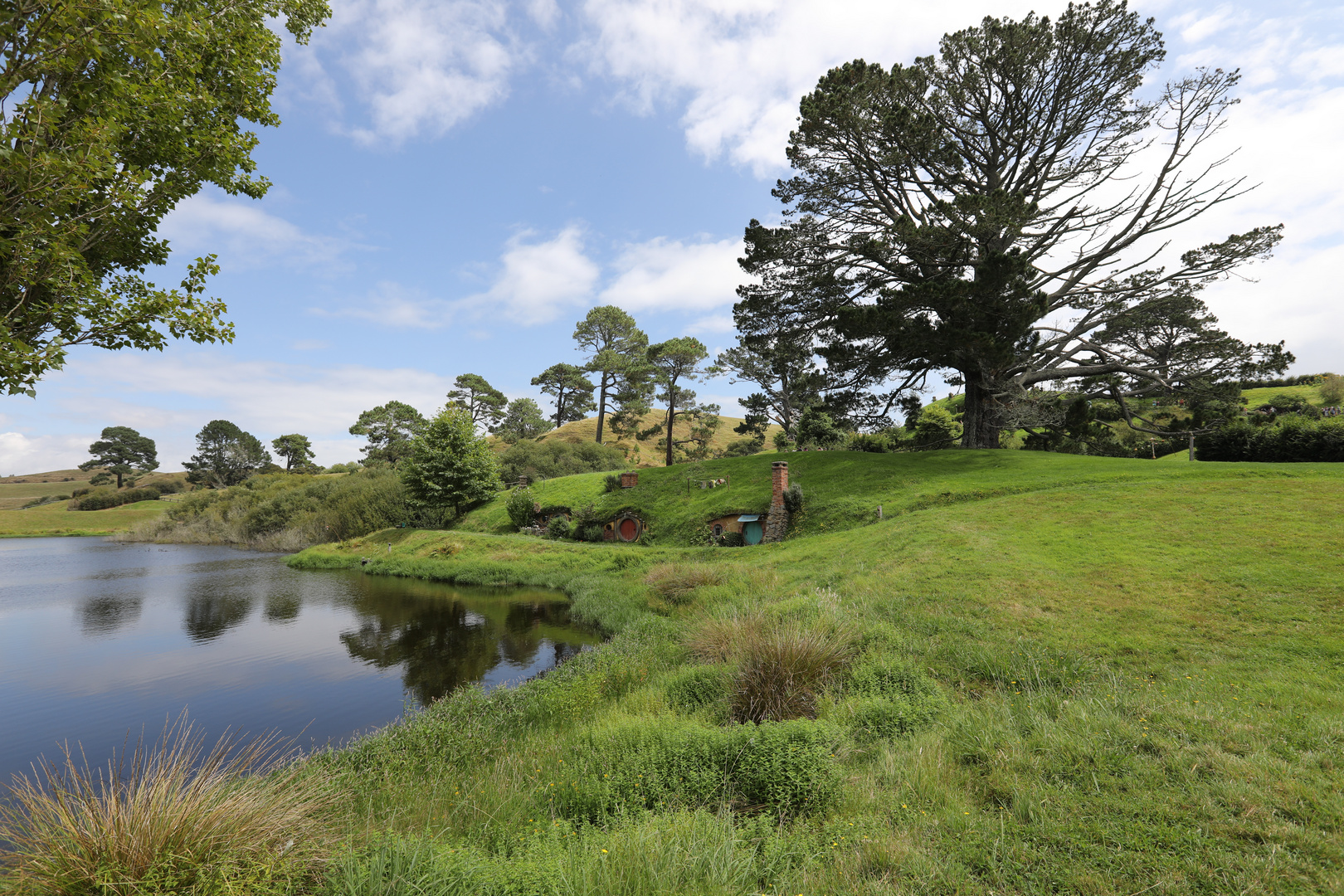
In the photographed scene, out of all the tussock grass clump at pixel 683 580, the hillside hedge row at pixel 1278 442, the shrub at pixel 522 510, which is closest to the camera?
the tussock grass clump at pixel 683 580

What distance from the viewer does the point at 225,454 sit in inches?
2977

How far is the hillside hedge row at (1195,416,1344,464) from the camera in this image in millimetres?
19656

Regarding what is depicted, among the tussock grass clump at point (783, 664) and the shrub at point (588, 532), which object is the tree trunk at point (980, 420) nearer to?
the shrub at point (588, 532)

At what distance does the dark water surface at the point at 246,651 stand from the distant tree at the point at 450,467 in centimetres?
1009

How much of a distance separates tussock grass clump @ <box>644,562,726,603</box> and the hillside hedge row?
81.5 feet

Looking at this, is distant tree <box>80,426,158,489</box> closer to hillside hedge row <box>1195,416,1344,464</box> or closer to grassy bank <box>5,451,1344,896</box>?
grassy bank <box>5,451,1344,896</box>

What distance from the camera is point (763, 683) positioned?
7.26 meters

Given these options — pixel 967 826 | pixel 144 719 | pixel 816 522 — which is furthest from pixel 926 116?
pixel 144 719

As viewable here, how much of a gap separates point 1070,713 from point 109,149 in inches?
510

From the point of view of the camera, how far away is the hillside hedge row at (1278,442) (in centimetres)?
1966

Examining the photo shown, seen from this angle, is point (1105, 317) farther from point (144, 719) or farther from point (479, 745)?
point (144, 719)

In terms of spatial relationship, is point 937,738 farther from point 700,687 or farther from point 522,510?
point 522,510

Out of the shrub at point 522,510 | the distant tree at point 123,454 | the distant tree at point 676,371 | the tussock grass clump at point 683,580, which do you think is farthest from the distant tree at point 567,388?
the distant tree at point 123,454

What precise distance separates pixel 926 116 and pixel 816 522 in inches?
748
